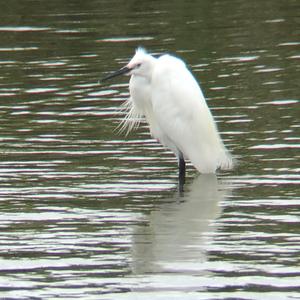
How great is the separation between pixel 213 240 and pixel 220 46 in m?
9.50

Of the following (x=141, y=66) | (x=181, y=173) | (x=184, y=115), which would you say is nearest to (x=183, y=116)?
(x=184, y=115)

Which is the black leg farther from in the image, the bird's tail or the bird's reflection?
the bird's tail

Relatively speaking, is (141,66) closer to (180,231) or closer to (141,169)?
(141,169)

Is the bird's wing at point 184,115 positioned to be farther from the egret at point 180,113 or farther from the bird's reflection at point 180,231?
the bird's reflection at point 180,231

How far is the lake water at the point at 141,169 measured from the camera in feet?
28.4

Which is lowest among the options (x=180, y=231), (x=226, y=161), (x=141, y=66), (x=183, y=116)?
(x=180, y=231)

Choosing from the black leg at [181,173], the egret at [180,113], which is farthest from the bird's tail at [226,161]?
the black leg at [181,173]

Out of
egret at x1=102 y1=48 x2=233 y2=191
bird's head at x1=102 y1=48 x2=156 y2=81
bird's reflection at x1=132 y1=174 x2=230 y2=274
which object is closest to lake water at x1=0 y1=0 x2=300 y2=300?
bird's reflection at x1=132 y1=174 x2=230 y2=274

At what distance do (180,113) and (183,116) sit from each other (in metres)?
0.04

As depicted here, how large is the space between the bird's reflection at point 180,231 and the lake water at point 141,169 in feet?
0.05

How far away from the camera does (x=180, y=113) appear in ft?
41.8

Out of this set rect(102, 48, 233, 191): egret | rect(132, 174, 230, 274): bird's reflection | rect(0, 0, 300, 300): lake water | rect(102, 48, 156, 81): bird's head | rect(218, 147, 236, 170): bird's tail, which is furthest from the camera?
rect(102, 48, 156, 81): bird's head

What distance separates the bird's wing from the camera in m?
12.5

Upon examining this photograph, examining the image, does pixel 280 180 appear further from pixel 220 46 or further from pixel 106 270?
pixel 220 46
